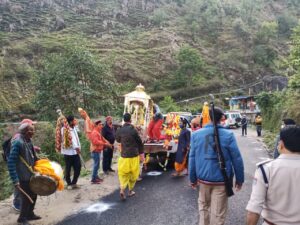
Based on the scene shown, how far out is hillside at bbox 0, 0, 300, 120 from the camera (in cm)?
4866

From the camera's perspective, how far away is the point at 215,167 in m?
4.59

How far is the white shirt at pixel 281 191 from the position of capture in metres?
2.90

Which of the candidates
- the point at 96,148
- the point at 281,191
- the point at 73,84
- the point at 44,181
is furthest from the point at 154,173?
the point at 73,84

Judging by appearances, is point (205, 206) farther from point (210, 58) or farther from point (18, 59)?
point (210, 58)

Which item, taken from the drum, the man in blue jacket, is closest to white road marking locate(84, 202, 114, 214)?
the drum

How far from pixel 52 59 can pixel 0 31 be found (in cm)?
3866

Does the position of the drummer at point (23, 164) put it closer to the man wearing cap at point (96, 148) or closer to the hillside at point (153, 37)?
the man wearing cap at point (96, 148)

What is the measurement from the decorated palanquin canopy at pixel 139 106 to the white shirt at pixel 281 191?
35.2 ft

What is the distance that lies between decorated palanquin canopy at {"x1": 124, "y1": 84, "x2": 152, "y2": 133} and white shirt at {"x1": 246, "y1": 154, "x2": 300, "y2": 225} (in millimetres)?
10722

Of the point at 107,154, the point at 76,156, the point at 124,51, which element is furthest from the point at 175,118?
the point at 124,51

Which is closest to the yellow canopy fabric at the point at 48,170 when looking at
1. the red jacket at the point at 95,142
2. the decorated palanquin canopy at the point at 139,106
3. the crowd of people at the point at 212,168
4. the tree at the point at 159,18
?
the crowd of people at the point at 212,168

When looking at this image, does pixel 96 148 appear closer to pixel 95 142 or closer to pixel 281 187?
pixel 95 142

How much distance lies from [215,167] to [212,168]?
0.04 m

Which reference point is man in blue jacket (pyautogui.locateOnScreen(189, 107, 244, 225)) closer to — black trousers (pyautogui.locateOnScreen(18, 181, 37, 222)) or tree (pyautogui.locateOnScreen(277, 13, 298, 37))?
black trousers (pyautogui.locateOnScreen(18, 181, 37, 222))
